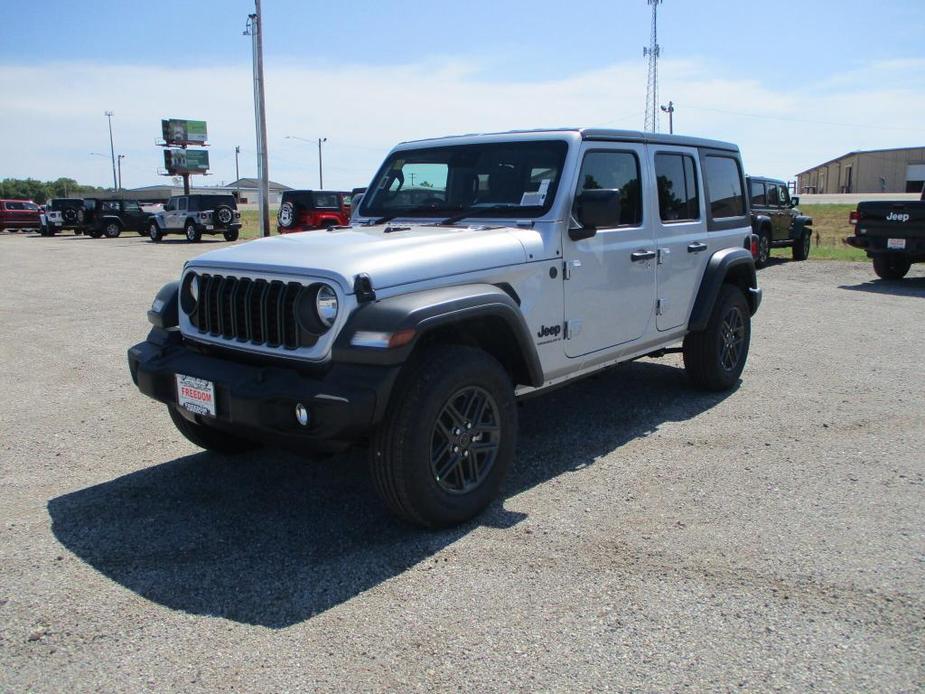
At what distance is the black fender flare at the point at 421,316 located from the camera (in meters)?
3.39

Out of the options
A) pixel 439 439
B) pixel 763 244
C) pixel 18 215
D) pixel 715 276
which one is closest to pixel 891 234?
pixel 763 244

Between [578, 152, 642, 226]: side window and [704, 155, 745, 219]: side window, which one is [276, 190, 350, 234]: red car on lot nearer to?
[704, 155, 745, 219]: side window

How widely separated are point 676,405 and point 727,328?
841 millimetres

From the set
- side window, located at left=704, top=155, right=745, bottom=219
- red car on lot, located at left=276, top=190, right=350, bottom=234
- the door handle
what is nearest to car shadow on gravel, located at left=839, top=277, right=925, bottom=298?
side window, located at left=704, top=155, right=745, bottom=219

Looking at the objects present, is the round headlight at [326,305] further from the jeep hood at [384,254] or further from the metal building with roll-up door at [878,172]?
the metal building with roll-up door at [878,172]

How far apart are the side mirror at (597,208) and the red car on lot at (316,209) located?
18.4 m

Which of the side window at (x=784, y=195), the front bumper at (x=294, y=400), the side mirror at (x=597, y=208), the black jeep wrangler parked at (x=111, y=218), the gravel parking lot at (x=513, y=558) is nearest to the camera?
the gravel parking lot at (x=513, y=558)

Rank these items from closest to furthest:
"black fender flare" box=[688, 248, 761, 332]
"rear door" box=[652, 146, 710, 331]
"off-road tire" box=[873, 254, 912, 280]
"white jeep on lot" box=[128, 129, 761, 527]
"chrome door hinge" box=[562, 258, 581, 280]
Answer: "white jeep on lot" box=[128, 129, 761, 527] < "chrome door hinge" box=[562, 258, 581, 280] < "rear door" box=[652, 146, 710, 331] < "black fender flare" box=[688, 248, 761, 332] < "off-road tire" box=[873, 254, 912, 280]

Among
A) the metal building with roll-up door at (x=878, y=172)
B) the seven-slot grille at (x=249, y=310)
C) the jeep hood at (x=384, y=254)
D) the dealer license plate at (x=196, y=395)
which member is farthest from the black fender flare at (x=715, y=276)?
the metal building with roll-up door at (x=878, y=172)

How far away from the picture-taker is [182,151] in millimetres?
80500

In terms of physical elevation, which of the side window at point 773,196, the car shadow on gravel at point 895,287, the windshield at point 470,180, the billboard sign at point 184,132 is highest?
the billboard sign at point 184,132

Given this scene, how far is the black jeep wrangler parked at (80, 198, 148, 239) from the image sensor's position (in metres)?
34.1

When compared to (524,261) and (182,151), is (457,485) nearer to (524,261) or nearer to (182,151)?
(524,261)

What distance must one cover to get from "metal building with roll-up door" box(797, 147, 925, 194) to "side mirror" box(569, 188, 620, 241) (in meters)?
89.7
